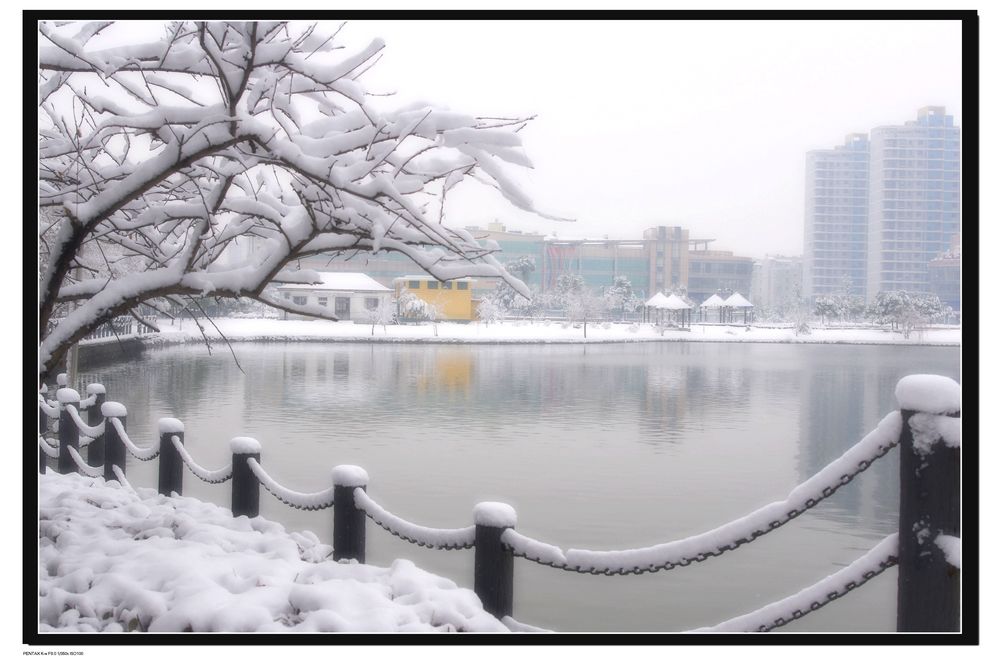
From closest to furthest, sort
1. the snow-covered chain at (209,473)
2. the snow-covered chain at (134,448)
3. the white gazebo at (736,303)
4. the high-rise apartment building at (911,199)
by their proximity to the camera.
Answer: the high-rise apartment building at (911,199) < the snow-covered chain at (209,473) < the snow-covered chain at (134,448) < the white gazebo at (736,303)

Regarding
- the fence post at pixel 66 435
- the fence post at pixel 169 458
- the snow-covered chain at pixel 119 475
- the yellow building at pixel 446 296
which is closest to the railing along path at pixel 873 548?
the fence post at pixel 169 458

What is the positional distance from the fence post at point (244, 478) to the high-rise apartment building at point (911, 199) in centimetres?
384

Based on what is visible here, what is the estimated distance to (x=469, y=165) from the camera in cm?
353

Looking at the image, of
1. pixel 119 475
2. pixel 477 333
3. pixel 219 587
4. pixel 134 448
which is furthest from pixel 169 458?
pixel 477 333

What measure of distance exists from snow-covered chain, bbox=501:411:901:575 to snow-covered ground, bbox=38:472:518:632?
0.63m

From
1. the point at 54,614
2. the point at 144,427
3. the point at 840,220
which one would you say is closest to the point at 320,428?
the point at 144,427

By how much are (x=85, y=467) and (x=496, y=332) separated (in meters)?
20.1

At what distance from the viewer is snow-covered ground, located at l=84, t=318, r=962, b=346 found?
25.9 m

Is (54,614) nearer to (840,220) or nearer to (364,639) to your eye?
(364,639)

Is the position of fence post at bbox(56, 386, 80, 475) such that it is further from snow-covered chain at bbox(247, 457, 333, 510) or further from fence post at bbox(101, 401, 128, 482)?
snow-covered chain at bbox(247, 457, 333, 510)

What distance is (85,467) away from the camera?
7180mm

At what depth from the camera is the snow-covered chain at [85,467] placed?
23.1 ft

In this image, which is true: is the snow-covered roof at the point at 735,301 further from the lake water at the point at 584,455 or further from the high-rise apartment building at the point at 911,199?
the high-rise apartment building at the point at 911,199

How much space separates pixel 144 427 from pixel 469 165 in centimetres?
1222
